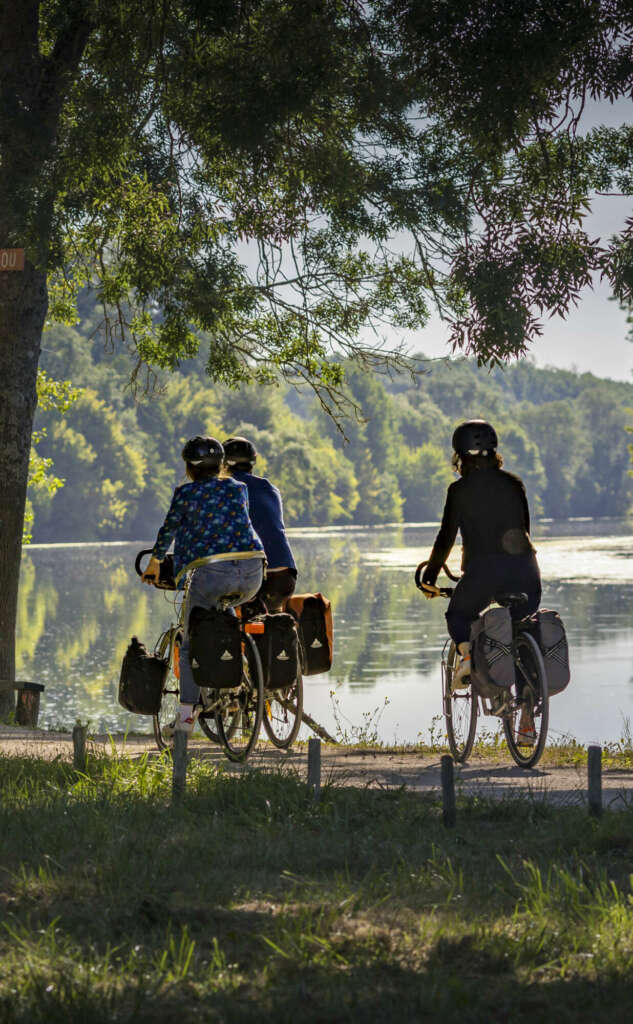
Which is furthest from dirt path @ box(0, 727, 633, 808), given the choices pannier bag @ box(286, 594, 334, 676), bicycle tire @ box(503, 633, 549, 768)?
pannier bag @ box(286, 594, 334, 676)

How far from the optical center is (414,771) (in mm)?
7684

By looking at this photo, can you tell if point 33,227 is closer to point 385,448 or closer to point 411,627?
point 411,627

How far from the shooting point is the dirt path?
6.65 m

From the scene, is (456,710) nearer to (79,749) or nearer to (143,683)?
(143,683)

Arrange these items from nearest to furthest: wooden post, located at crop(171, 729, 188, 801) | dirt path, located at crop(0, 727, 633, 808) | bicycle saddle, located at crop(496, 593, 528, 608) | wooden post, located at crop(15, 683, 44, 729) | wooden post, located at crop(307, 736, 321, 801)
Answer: wooden post, located at crop(307, 736, 321, 801), wooden post, located at crop(171, 729, 188, 801), dirt path, located at crop(0, 727, 633, 808), bicycle saddle, located at crop(496, 593, 528, 608), wooden post, located at crop(15, 683, 44, 729)

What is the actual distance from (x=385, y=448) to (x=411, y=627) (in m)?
92.4

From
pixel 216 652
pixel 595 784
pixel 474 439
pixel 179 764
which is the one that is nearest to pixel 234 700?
pixel 216 652

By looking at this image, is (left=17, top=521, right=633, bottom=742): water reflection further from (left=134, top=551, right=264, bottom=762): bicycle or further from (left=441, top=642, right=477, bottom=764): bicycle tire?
(left=134, top=551, right=264, bottom=762): bicycle

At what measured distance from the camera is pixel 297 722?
8.52 meters

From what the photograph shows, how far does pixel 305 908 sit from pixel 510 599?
3.23m

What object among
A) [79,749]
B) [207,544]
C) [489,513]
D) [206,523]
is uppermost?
[489,513]

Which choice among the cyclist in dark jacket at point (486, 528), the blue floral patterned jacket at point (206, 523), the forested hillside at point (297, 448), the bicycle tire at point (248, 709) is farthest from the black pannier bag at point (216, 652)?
the forested hillside at point (297, 448)

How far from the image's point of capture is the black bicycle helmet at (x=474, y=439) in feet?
24.3

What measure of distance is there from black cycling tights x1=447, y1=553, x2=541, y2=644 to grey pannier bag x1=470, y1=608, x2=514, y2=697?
103mm
